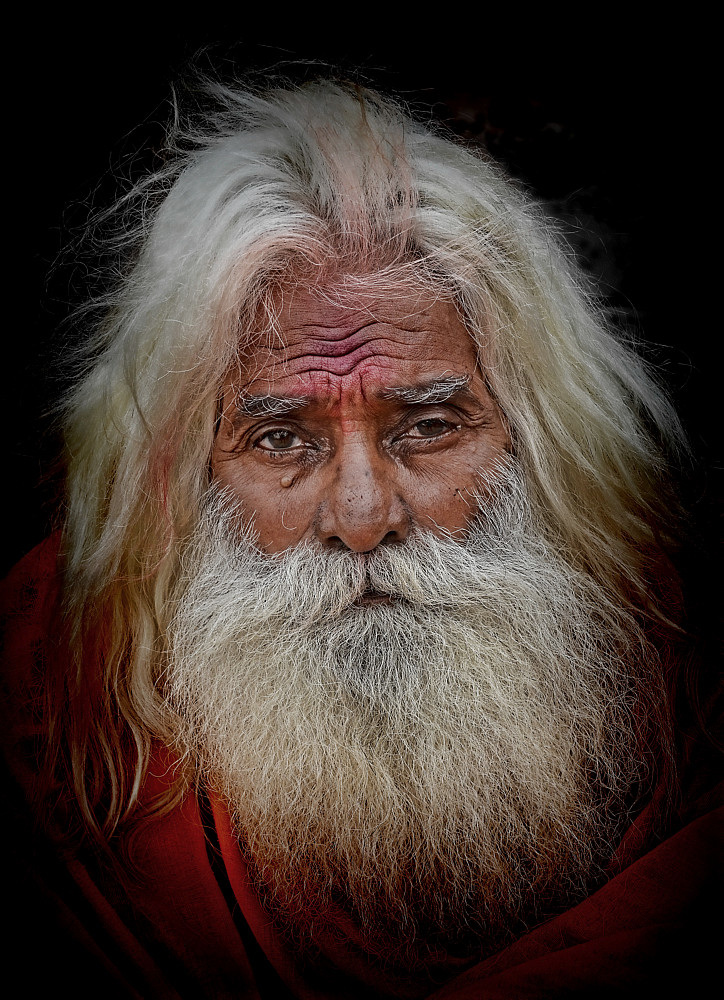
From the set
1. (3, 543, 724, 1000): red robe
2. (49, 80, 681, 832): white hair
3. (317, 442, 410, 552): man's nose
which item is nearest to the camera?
(3, 543, 724, 1000): red robe

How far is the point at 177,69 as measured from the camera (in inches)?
70.8

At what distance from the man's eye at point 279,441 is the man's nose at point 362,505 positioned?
0.38 ft

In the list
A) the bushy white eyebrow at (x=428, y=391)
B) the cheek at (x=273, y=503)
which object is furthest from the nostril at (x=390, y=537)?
the bushy white eyebrow at (x=428, y=391)

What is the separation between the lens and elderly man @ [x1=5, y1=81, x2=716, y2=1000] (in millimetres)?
1559

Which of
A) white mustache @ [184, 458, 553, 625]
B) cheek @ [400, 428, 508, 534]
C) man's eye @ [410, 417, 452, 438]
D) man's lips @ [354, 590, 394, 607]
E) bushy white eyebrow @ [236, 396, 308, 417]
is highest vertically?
man's eye @ [410, 417, 452, 438]

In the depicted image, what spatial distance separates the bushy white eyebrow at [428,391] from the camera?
62.5 inches

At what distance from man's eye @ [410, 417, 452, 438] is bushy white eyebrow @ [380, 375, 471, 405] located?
4 centimetres

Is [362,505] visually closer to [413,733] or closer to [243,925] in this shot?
[413,733]

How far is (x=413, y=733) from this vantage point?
156 cm

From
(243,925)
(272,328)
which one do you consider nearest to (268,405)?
(272,328)

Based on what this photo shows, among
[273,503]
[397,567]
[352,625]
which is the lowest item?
[352,625]

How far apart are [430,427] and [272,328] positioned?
38cm

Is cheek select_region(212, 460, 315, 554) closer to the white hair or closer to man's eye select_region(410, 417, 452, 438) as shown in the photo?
the white hair

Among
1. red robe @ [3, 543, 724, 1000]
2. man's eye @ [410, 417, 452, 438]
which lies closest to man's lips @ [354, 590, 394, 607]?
man's eye @ [410, 417, 452, 438]
